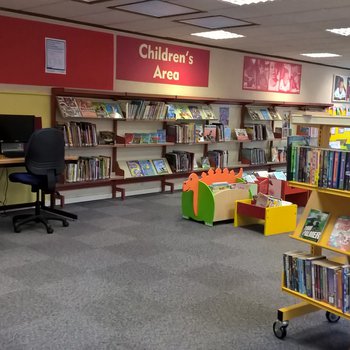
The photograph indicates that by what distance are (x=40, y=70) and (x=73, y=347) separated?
435cm

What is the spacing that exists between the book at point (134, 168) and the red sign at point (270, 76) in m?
2.88

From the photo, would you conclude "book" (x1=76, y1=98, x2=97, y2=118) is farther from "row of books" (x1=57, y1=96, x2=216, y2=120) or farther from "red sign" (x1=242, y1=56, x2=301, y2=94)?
"red sign" (x1=242, y1=56, x2=301, y2=94)

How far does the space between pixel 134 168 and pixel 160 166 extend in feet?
1.68

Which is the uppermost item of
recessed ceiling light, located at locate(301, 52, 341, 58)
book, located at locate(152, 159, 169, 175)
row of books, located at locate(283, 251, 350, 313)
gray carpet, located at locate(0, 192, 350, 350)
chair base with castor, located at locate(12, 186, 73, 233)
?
recessed ceiling light, located at locate(301, 52, 341, 58)

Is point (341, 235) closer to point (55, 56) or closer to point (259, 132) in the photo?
point (55, 56)

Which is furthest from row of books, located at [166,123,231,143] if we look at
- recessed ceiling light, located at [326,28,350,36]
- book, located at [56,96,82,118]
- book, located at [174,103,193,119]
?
recessed ceiling light, located at [326,28,350,36]

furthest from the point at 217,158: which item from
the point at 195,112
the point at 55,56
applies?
the point at 55,56

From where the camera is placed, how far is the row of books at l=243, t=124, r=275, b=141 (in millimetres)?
8977

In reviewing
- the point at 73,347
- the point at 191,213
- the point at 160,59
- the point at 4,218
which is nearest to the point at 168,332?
the point at 73,347

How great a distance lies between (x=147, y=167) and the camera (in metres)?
7.52

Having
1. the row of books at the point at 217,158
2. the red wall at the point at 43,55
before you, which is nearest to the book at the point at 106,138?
the red wall at the point at 43,55

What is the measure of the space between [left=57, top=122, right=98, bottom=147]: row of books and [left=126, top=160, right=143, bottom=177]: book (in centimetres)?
83

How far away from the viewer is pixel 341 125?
9.23 ft

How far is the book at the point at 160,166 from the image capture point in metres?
7.64
